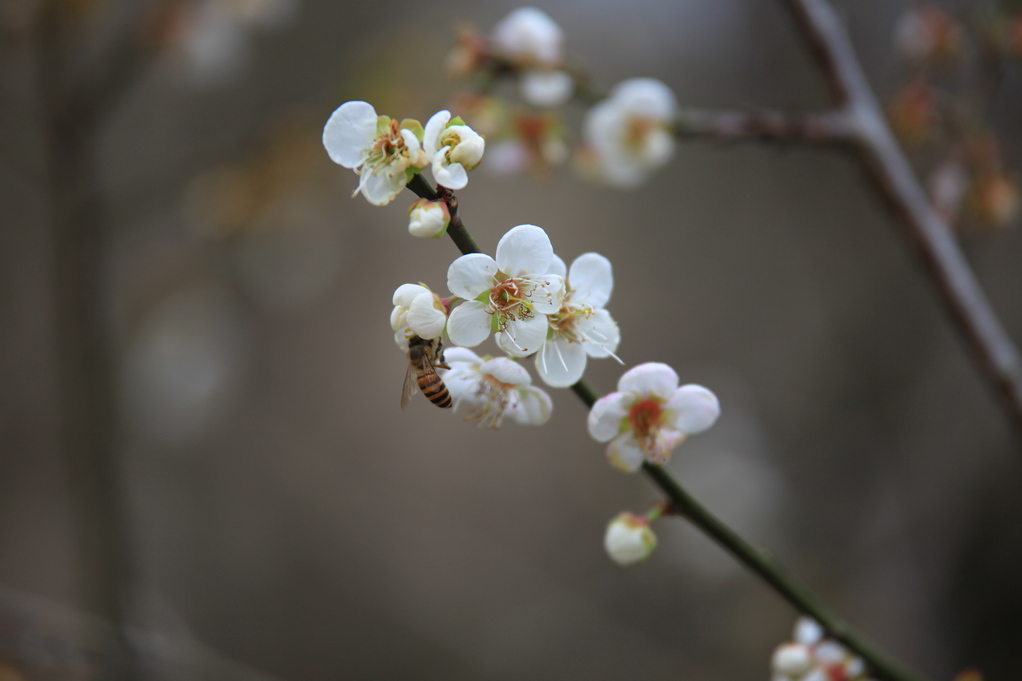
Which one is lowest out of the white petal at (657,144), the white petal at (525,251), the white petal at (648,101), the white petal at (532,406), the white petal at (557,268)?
the white petal at (532,406)

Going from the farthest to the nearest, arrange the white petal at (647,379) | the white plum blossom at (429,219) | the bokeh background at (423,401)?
1. the bokeh background at (423,401)
2. the white petal at (647,379)
3. the white plum blossom at (429,219)

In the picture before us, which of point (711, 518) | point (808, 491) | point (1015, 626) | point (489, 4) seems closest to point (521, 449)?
point (808, 491)

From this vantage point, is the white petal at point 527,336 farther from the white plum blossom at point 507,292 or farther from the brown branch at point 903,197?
the brown branch at point 903,197

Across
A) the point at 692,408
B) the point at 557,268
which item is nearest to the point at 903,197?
the point at 692,408

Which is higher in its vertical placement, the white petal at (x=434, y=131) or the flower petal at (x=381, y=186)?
the white petal at (x=434, y=131)

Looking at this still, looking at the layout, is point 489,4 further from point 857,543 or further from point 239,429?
point 857,543

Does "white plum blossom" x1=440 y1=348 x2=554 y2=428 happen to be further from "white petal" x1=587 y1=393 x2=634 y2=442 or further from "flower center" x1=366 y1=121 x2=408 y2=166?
"flower center" x1=366 y1=121 x2=408 y2=166

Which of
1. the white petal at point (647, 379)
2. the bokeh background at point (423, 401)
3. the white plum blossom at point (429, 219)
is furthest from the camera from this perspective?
the bokeh background at point (423, 401)

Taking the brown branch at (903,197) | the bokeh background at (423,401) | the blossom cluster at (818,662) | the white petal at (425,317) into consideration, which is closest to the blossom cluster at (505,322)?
the white petal at (425,317)
